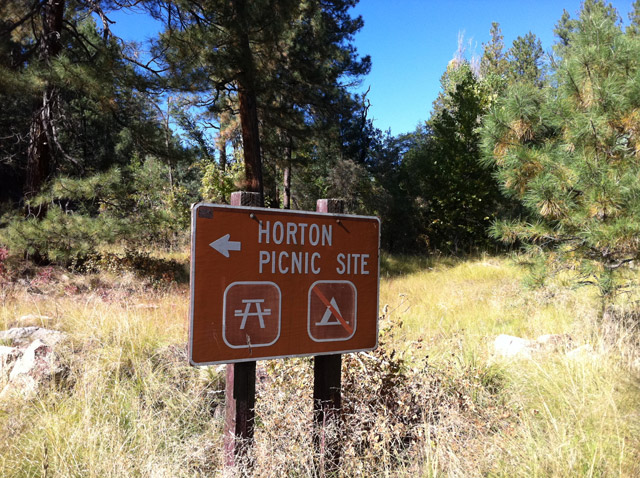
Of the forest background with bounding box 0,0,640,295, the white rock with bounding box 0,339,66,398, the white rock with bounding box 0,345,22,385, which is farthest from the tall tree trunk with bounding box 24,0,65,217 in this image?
the white rock with bounding box 0,339,66,398

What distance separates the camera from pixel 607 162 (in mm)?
4531

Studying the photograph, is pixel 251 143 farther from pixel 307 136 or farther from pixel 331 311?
pixel 331 311

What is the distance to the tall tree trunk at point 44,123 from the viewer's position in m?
9.06

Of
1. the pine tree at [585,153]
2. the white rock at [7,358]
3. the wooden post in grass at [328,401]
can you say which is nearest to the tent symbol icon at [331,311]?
the wooden post in grass at [328,401]

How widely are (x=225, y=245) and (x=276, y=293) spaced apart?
0.36 m

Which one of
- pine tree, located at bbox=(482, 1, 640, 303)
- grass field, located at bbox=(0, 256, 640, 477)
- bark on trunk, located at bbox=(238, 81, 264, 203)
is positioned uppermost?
bark on trunk, located at bbox=(238, 81, 264, 203)

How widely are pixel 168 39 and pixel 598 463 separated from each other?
9383 mm

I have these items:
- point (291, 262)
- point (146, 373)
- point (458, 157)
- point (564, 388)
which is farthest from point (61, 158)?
point (458, 157)

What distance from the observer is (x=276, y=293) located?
236cm

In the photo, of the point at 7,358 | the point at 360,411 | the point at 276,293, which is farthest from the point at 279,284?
the point at 7,358

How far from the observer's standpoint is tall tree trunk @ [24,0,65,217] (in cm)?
906

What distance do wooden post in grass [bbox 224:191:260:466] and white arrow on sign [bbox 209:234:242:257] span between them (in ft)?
0.71

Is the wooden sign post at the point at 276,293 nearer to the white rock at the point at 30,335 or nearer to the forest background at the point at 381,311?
the forest background at the point at 381,311

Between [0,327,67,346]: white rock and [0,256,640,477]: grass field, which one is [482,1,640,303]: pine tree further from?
[0,327,67,346]: white rock
